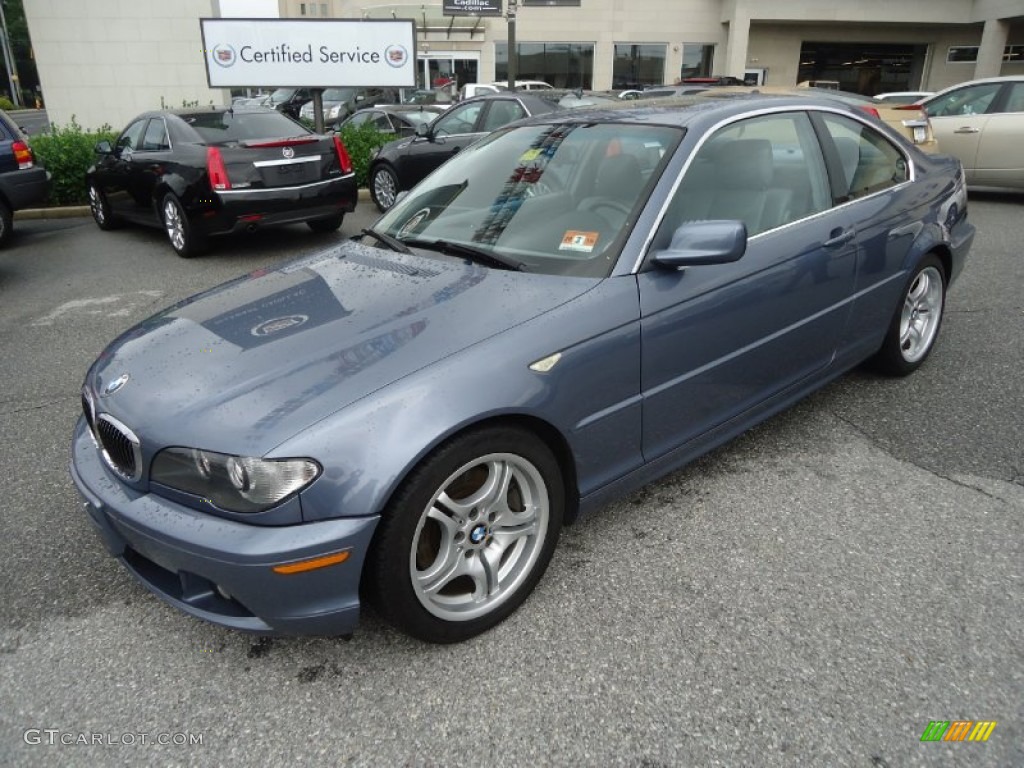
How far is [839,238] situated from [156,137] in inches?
296

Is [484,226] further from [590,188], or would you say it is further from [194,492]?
[194,492]

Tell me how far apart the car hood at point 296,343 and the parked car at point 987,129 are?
959 cm

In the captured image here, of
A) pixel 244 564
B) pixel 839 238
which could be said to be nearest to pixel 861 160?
pixel 839 238

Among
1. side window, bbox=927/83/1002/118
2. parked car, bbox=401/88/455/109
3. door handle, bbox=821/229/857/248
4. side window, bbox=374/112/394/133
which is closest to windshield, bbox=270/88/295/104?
parked car, bbox=401/88/455/109

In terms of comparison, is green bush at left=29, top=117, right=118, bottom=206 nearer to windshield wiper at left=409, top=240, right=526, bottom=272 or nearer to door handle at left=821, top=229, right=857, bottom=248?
windshield wiper at left=409, top=240, right=526, bottom=272

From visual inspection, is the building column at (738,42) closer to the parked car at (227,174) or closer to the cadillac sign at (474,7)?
the cadillac sign at (474,7)

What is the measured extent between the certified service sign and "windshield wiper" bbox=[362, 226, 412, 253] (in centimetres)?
980

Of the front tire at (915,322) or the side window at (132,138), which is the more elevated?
the side window at (132,138)

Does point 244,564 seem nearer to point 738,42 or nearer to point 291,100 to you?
point 291,100

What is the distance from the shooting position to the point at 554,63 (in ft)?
117

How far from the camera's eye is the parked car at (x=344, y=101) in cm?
2095

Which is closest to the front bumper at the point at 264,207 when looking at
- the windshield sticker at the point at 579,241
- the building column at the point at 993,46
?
the windshield sticker at the point at 579,241

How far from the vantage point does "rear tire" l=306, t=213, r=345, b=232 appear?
839cm

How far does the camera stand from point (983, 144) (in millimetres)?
9805
